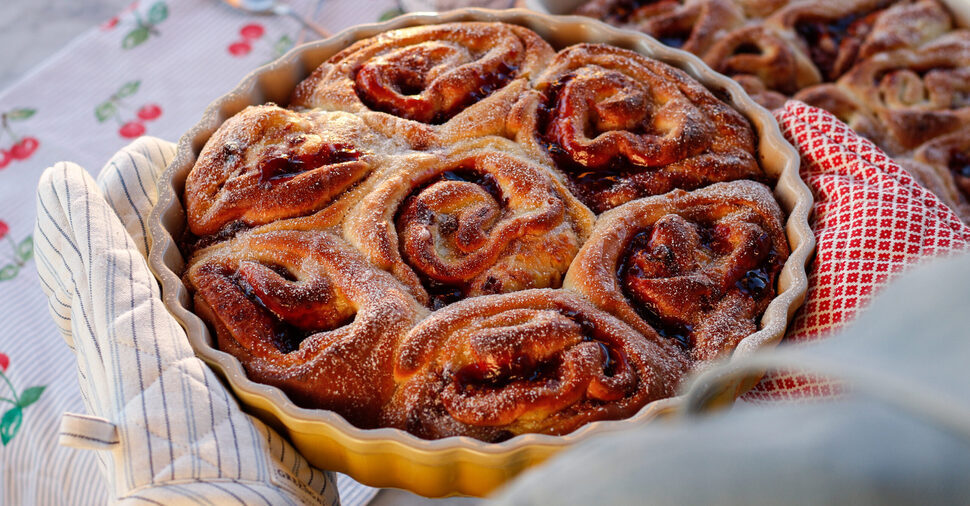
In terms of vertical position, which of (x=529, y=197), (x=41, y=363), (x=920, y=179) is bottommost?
(x=41, y=363)

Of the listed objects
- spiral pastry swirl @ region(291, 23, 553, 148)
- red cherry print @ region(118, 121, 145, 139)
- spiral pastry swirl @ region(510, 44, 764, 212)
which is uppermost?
spiral pastry swirl @ region(291, 23, 553, 148)

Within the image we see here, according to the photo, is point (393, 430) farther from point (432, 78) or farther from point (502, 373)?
point (432, 78)

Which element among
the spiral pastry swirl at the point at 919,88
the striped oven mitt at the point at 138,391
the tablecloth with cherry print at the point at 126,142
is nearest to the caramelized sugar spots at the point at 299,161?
the striped oven mitt at the point at 138,391

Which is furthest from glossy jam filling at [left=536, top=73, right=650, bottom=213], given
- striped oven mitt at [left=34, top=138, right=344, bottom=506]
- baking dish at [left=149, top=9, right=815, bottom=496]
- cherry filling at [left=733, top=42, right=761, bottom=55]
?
cherry filling at [left=733, top=42, right=761, bottom=55]

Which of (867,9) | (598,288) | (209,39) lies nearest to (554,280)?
(598,288)

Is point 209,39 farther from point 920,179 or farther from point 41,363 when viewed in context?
point 920,179

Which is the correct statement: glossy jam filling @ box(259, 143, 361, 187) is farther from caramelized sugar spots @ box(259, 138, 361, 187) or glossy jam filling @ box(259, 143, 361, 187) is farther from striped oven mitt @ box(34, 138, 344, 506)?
striped oven mitt @ box(34, 138, 344, 506)

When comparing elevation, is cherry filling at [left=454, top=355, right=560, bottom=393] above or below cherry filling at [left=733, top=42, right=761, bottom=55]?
above
